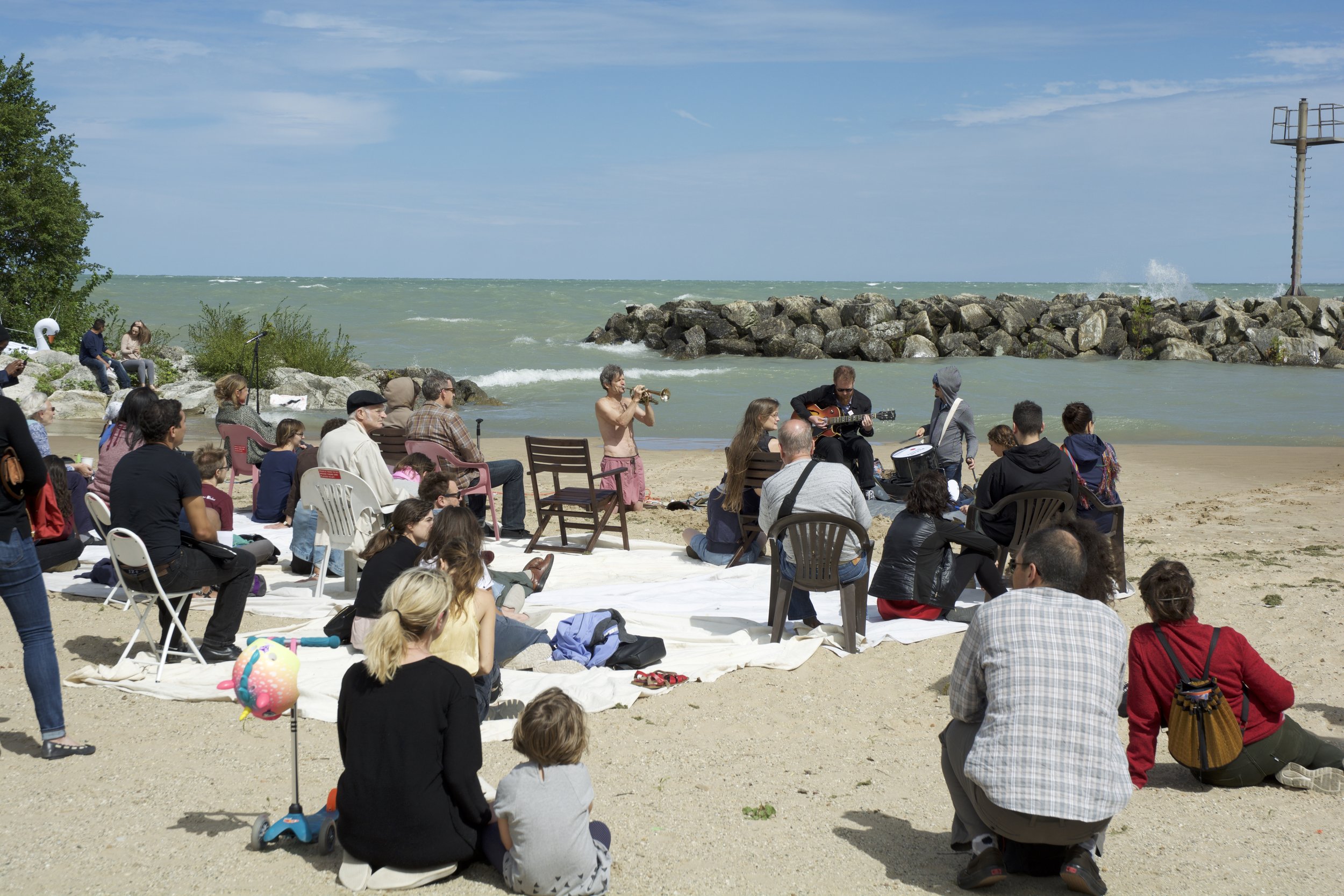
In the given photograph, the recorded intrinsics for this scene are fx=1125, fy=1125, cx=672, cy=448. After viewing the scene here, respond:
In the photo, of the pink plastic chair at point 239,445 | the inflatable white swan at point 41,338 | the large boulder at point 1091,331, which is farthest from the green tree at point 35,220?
the large boulder at point 1091,331

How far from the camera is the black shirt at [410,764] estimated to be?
130 inches

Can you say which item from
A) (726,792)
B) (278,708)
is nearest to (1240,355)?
(726,792)

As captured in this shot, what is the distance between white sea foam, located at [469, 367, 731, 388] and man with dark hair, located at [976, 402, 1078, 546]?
1951cm

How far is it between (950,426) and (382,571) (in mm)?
5240

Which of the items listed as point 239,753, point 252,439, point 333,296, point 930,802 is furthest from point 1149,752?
point 333,296

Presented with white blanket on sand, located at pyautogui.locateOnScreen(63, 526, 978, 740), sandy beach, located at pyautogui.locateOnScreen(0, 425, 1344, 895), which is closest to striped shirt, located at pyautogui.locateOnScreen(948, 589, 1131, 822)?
sandy beach, located at pyautogui.locateOnScreen(0, 425, 1344, 895)

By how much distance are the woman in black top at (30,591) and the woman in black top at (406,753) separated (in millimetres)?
1772

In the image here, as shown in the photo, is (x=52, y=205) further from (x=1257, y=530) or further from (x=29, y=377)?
(x=1257, y=530)

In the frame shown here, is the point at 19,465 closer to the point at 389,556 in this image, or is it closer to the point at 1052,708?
the point at 389,556

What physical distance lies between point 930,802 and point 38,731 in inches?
146

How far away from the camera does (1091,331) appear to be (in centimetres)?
3422

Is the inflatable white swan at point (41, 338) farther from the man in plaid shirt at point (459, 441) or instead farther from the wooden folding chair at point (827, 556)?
the wooden folding chair at point (827, 556)

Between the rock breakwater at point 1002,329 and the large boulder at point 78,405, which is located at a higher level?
the rock breakwater at point 1002,329

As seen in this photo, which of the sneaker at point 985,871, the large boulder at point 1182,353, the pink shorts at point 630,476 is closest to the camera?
the sneaker at point 985,871
